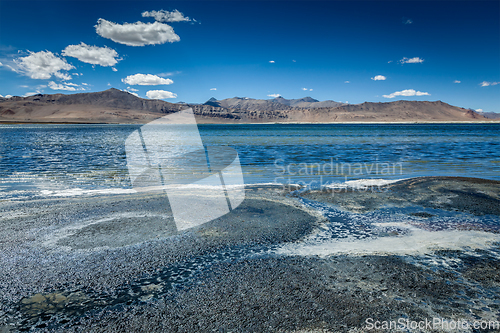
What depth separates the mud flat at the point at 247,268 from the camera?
9.07 feet

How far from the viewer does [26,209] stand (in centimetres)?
657

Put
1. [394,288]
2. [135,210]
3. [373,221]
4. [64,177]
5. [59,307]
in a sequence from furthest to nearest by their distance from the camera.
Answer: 1. [64,177]
2. [135,210]
3. [373,221]
4. [394,288]
5. [59,307]

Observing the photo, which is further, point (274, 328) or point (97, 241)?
point (97, 241)

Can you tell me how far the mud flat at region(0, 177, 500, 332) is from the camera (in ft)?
9.07

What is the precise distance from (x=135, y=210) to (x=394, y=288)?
546cm

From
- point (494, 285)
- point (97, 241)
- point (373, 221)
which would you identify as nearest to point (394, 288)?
point (494, 285)

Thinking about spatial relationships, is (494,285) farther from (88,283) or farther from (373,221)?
(88,283)

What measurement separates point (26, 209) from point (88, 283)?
4.61 m

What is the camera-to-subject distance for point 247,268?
374 cm

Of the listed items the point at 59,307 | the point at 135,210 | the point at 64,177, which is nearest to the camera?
the point at 59,307

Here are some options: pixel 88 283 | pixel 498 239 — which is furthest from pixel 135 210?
pixel 498 239

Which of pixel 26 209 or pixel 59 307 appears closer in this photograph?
pixel 59 307

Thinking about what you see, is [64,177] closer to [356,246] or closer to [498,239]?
[356,246]

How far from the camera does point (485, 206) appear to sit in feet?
Answer: 22.5
